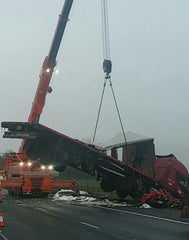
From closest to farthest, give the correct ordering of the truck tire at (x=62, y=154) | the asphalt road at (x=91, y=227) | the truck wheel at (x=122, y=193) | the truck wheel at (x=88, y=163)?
the asphalt road at (x=91, y=227) < the truck tire at (x=62, y=154) < the truck wheel at (x=88, y=163) < the truck wheel at (x=122, y=193)

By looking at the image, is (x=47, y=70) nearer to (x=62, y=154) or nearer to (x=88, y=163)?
(x=62, y=154)

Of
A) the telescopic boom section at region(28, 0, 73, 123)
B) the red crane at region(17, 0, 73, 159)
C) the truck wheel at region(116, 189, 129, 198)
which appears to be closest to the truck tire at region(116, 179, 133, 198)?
the truck wheel at region(116, 189, 129, 198)

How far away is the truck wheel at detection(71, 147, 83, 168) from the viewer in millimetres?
18891

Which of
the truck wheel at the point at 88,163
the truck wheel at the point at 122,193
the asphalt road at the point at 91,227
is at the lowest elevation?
the asphalt road at the point at 91,227

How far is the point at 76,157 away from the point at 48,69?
6759 millimetres

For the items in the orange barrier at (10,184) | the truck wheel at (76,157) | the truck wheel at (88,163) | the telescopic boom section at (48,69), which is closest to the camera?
the truck wheel at (76,157)

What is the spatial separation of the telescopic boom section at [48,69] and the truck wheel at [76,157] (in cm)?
496

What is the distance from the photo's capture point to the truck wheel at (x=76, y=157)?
744 inches

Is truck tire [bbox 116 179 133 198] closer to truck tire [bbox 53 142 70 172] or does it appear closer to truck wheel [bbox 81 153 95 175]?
truck wheel [bbox 81 153 95 175]

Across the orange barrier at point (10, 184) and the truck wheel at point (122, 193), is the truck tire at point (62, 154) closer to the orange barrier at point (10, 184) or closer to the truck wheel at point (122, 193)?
the truck wheel at point (122, 193)

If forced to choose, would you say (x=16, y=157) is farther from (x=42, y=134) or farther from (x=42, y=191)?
(x=42, y=134)

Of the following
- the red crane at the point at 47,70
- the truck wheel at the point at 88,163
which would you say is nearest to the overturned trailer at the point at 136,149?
the truck wheel at the point at 88,163

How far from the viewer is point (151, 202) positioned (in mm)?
19156

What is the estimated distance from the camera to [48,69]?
23.4 metres
